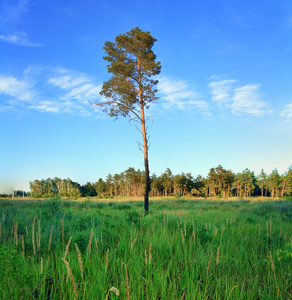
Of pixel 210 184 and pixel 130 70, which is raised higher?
pixel 130 70

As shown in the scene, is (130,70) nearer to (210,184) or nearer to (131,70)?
(131,70)

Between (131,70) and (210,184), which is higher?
(131,70)

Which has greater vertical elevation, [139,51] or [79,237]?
[139,51]

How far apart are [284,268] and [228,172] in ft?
297

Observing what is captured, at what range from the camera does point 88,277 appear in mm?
2523

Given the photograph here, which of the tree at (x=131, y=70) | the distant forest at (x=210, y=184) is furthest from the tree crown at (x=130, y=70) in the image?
the distant forest at (x=210, y=184)

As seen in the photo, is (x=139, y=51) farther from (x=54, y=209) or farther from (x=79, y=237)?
(x=79, y=237)

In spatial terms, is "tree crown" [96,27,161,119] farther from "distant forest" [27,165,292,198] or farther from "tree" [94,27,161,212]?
"distant forest" [27,165,292,198]

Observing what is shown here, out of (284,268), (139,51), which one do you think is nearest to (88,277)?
(284,268)

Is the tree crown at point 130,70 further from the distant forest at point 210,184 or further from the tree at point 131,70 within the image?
the distant forest at point 210,184

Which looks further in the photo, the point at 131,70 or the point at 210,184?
the point at 210,184

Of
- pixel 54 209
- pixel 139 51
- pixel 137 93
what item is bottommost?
pixel 54 209

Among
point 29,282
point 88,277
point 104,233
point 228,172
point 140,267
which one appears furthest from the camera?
point 228,172

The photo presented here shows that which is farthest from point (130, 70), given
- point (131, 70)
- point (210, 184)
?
point (210, 184)
